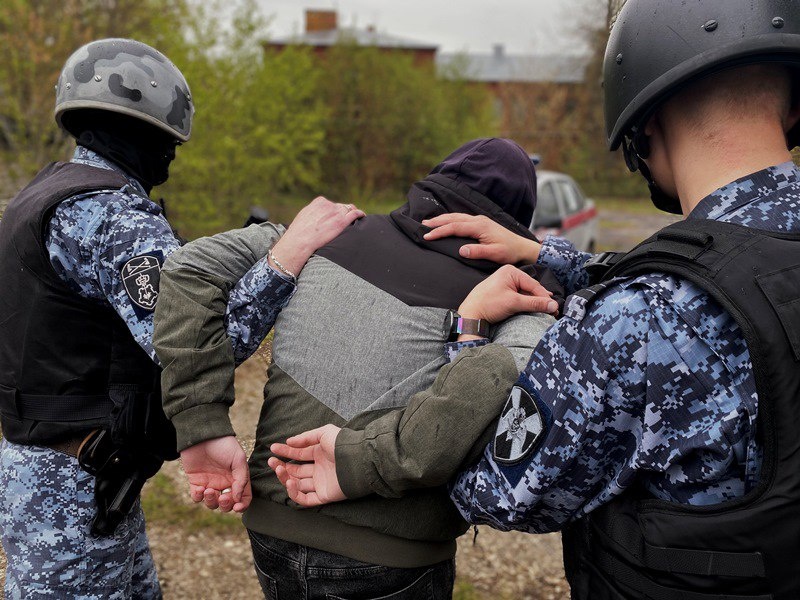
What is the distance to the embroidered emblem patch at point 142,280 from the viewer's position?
1863 mm

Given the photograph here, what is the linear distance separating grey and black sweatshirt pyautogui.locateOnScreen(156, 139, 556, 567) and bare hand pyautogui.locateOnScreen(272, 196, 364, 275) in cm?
3

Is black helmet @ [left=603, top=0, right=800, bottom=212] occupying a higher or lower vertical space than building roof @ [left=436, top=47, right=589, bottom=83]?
higher

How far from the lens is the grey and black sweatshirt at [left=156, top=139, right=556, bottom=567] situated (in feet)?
5.24

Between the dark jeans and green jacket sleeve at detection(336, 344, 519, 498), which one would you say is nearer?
green jacket sleeve at detection(336, 344, 519, 498)

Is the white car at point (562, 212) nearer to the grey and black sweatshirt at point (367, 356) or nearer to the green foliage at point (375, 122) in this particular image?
the green foliage at point (375, 122)

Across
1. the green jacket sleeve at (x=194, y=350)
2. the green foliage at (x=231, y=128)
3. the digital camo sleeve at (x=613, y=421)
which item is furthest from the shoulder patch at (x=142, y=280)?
the green foliage at (x=231, y=128)

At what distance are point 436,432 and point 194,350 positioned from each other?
611 mm

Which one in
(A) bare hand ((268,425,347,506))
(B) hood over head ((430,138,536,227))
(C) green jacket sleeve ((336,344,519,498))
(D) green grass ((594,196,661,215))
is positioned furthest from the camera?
(D) green grass ((594,196,661,215))

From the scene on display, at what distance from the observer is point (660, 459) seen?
4.08 feet

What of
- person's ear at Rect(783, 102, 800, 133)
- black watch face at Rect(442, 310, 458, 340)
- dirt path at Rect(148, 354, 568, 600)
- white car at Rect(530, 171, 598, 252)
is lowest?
dirt path at Rect(148, 354, 568, 600)

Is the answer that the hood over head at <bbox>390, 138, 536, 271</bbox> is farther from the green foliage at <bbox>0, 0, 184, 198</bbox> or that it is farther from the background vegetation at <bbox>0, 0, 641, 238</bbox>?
the green foliage at <bbox>0, 0, 184, 198</bbox>

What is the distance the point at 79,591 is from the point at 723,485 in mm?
1889

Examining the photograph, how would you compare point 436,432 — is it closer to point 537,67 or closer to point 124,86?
point 124,86

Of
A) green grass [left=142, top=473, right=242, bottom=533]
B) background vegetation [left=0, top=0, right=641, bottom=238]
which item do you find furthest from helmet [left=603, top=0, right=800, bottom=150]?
green grass [left=142, top=473, right=242, bottom=533]
